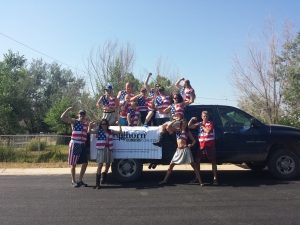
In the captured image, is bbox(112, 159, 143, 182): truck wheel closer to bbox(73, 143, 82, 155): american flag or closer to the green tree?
bbox(73, 143, 82, 155): american flag

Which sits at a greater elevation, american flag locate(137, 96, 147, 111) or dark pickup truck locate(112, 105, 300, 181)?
american flag locate(137, 96, 147, 111)

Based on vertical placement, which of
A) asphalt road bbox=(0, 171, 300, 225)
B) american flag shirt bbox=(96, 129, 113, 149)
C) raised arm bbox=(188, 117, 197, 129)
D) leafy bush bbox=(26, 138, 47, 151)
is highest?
raised arm bbox=(188, 117, 197, 129)

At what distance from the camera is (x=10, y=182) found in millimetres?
11766

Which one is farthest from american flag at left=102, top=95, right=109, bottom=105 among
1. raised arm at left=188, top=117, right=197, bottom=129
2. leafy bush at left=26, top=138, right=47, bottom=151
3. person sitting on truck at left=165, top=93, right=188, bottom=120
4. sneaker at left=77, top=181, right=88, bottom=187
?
leafy bush at left=26, top=138, right=47, bottom=151

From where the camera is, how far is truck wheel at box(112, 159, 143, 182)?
1120 centimetres

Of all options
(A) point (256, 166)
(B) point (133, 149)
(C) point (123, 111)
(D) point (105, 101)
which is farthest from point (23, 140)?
(A) point (256, 166)

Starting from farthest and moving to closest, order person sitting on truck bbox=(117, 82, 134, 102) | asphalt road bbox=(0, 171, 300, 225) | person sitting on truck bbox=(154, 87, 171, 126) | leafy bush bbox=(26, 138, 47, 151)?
leafy bush bbox=(26, 138, 47, 151), person sitting on truck bbox=(117, 82, 134, 102), person sitting on truck bbox=(154, 87, 171, 126), asphalt road bbox=(0, 171, 300, 225)

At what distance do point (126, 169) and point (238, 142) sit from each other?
9.57 feet

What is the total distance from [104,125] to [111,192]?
173 centimetres

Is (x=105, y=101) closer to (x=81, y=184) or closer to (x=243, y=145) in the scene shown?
(x=81, y=184)

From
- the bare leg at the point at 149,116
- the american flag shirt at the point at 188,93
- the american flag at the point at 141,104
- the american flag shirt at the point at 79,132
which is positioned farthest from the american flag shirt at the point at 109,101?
the american flag shirt at the point at 188,93

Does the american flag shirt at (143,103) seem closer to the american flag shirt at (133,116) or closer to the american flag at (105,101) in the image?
the american flag shirt at (133,116)

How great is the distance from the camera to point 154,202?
8.80m

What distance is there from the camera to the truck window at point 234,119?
11352 mm
